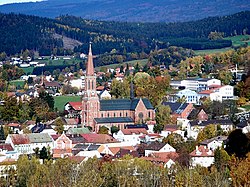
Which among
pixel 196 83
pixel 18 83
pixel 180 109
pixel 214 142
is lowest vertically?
pixel 214 142

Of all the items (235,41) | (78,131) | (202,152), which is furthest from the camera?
(235,41)

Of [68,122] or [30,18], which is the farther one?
[30,18]

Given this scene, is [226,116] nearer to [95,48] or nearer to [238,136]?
[238,136]

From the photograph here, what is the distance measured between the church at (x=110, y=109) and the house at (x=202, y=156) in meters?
11.6

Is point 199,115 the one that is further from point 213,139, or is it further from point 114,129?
point 213,139

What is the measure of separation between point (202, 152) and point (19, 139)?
10.5m

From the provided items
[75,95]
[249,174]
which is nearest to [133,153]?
[249,174]

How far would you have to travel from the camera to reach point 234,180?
25.0 m

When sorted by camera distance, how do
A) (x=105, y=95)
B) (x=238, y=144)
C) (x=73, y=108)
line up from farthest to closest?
(x=105, y=95) → (x=73, y=108) → (x=238, y=144)

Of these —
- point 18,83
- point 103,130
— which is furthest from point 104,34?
point 103,130

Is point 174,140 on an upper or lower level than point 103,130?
lower

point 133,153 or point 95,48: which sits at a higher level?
point 95,48

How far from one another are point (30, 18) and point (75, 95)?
56.8 metres

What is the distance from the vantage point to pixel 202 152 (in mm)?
35844
